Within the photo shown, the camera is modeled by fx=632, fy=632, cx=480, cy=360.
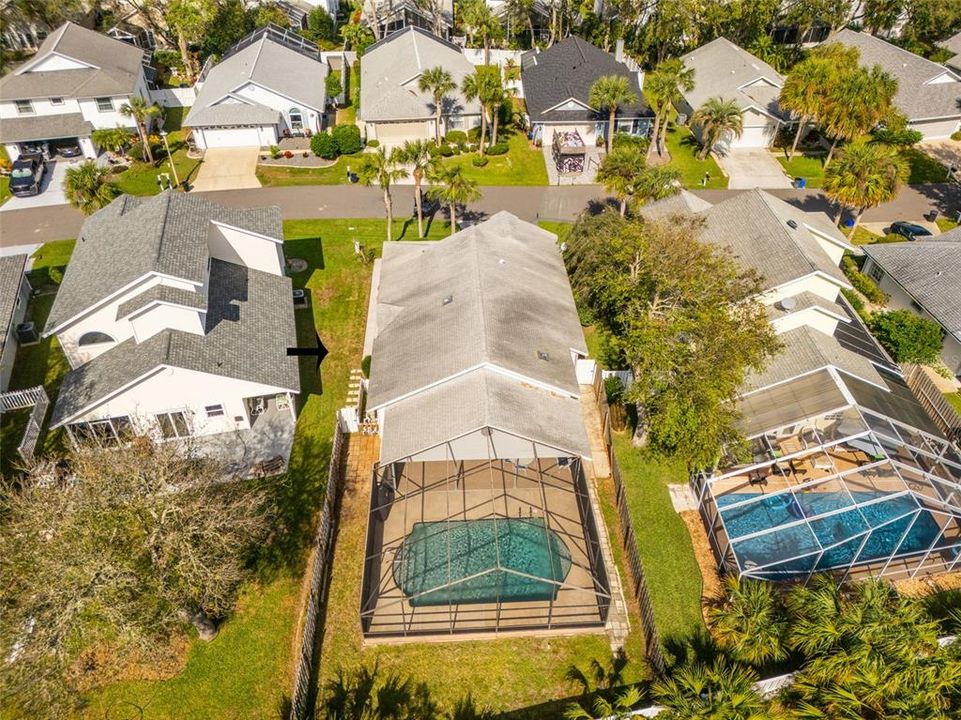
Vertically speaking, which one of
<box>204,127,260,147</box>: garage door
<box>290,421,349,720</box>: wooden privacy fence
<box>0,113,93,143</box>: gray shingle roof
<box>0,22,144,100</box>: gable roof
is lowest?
<box>290,421,349,720</box>: wooden privacy fence

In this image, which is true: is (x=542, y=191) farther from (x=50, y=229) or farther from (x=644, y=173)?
(x=50, y=229)

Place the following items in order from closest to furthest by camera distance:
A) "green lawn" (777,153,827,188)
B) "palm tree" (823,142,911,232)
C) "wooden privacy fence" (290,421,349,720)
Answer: "wooden privacy fence" (290,421,349,720) → "palm tree" (823,142,911,232) → "green lawn" (777,153,827,188)

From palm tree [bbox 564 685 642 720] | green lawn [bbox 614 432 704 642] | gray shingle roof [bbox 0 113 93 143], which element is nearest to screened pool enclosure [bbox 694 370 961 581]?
green lawn [bbox 614 432 704 642]

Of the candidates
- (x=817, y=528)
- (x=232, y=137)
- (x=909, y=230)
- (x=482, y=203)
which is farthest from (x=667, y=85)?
(x=817, y=528)

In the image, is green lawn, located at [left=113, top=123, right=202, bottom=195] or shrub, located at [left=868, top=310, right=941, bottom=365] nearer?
shrub, located at [left=868, top=310, right=941, bottom=365]

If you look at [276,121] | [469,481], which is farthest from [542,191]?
[469,481]

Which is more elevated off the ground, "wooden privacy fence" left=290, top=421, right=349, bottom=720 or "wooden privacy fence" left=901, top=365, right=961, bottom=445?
"wooden privacy fence" left=901, top=365, right=961, bottom=445

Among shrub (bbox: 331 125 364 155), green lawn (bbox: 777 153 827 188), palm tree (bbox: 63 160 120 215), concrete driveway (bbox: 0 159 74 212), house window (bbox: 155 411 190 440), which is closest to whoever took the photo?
house window (bbox: 155 411 190 440)

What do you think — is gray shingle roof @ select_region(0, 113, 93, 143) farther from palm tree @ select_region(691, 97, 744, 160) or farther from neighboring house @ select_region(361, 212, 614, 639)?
palm tree @ select_region(691, 97, 744, 160)
